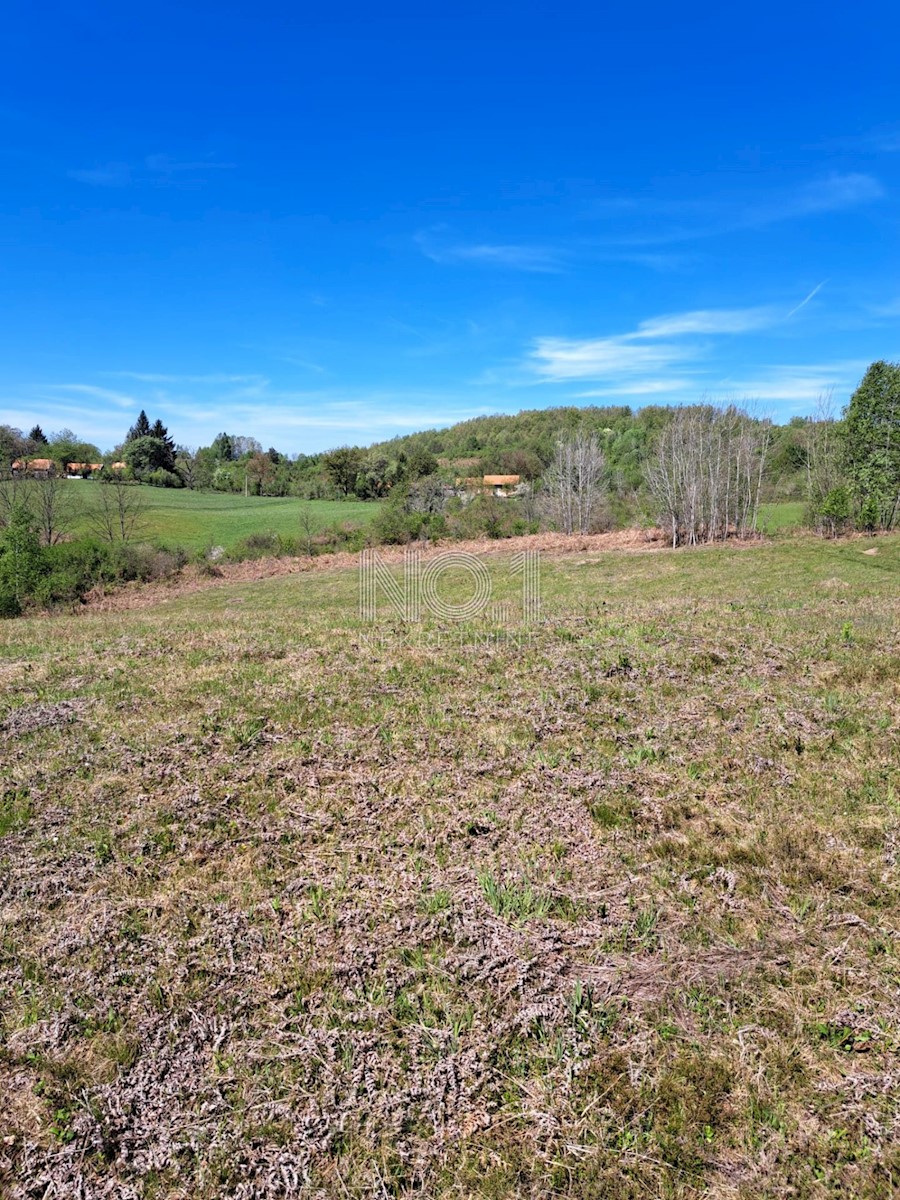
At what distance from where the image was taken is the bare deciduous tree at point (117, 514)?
41.5 metres

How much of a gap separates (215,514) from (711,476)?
150 ft

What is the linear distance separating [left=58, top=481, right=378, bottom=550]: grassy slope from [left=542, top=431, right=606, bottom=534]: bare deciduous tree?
15265 millimetres

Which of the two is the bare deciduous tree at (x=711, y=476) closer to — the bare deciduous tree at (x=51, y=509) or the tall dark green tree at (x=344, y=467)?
the bare deciduous tree at (x=51, y=509)

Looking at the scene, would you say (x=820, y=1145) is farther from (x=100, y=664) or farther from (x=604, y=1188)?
(x=100, y=664)

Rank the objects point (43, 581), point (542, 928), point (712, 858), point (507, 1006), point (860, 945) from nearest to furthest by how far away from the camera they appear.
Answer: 1. point (507, 1006)
2. point (860, 945)
3. point (542, 928)
4. point (712, 858)
5. point (43, 581)

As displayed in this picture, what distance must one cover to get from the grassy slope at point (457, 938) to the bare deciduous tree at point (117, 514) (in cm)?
4021

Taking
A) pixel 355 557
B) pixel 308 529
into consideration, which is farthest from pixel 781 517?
pixel 308 529

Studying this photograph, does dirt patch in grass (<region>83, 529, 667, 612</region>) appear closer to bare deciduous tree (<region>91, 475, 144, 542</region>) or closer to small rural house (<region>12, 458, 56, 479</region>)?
bare deciduous tree (<region>91, 475, 144, 542</region>)

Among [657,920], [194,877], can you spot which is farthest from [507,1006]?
[194,877]

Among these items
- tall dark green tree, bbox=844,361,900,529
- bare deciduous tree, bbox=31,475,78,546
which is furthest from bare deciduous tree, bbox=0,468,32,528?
tall dark green tree, bbox=844,361,900,529

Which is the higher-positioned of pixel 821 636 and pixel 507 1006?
pixel 821 636

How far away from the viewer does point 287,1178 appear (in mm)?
2168

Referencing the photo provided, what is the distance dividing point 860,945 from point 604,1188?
186cm

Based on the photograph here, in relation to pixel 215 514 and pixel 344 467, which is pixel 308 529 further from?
pixel 344 467
